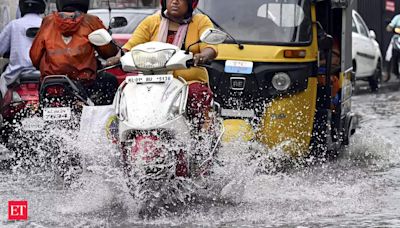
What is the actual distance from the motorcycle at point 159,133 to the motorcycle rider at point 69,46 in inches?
51.0

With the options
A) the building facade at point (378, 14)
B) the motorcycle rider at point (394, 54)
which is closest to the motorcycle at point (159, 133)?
the motorcycle rider at point (394, 54)

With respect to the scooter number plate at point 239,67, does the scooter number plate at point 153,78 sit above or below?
above

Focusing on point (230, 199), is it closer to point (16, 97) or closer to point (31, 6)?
point (16, 97)

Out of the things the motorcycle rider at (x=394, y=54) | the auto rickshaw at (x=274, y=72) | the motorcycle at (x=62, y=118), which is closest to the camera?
the motorcycle at (x=62, y=118)

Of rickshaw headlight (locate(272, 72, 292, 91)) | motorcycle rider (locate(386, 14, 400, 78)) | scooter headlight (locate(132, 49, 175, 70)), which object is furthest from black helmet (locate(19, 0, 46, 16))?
motorcycle rider (locate(386, 14, 400, 78))

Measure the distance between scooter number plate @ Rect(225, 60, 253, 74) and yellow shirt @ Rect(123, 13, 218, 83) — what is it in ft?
5.53

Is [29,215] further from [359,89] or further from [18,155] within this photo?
[359,89]

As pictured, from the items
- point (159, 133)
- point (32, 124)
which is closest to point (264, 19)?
point (32, 124)

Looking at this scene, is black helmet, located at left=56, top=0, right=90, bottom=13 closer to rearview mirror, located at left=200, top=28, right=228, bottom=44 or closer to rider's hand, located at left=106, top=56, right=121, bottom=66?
rider's hand, located at left=106, top=56, right=121, bottom=66

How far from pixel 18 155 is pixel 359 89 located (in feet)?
47.9

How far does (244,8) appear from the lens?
10.6m

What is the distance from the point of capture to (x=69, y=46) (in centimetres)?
905

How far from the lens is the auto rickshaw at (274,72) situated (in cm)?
1013

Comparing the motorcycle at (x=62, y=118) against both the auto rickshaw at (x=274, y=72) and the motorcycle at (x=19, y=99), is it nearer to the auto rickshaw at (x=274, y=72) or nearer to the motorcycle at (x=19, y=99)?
the motorcycle at (x=19, y=99)
